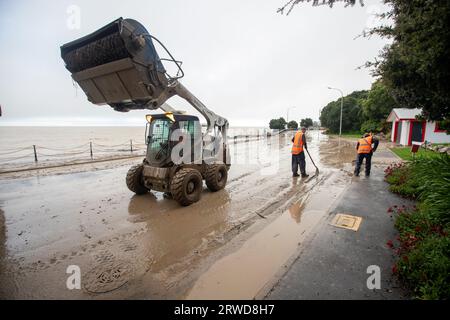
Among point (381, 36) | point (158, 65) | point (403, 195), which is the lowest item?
point (403, 195)

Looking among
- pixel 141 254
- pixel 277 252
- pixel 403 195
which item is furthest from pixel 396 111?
pixel 141 254

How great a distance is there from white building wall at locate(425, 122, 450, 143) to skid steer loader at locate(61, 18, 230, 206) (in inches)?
849

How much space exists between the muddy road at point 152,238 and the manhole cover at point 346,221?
0.35 meters

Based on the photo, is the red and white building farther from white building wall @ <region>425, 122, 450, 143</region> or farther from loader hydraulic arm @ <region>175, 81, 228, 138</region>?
loader hydraulic arm @ <region>175, 81, 228, 138</region>

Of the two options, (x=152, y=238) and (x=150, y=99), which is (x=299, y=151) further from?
(x=152, y=238)

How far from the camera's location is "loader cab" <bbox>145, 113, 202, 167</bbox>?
18.5 feet

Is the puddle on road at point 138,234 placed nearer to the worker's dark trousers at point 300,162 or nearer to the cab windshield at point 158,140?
the worker's dark trousers at point 300,162

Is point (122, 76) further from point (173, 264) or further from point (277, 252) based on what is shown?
point (277, 252)

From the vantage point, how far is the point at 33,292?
2744 mm

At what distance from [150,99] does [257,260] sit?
378cm

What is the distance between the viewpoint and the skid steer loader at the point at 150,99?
4207mm

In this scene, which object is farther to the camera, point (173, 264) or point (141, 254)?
point (141, 254)
